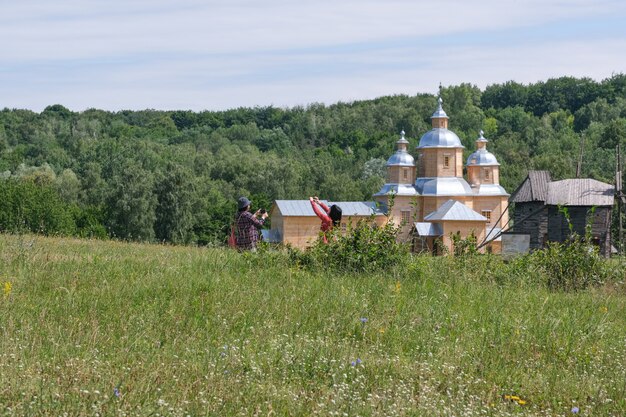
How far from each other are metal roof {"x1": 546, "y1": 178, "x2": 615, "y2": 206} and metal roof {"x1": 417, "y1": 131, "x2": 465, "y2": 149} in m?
15.3

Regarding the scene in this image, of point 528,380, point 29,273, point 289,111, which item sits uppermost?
point 289,111

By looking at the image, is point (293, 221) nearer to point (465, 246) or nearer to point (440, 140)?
point (440, 140)

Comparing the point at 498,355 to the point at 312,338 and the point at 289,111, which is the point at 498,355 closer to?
the point at 312,338

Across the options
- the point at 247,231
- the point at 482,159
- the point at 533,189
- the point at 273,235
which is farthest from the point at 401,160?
the point at 247,231

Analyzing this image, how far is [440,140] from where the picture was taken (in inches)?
2387

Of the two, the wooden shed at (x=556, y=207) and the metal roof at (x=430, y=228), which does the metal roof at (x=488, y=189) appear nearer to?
the metal roof at (x=430, y=228)

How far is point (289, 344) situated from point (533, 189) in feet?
138

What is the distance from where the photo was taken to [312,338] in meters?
7.25

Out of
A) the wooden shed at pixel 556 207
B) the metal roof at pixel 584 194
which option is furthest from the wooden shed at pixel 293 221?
the metal roof at pixel 584 194

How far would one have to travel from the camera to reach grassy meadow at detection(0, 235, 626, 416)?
549 centimetres

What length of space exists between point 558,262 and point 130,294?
21.3 ft

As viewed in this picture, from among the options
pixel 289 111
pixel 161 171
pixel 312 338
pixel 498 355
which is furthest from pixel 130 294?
pixel 289 111

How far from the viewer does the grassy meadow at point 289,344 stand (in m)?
5.49

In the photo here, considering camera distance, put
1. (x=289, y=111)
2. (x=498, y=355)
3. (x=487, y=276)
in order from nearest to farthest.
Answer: (x=498, y=355) < (x=487, y=276) < (x=289, y=111)
